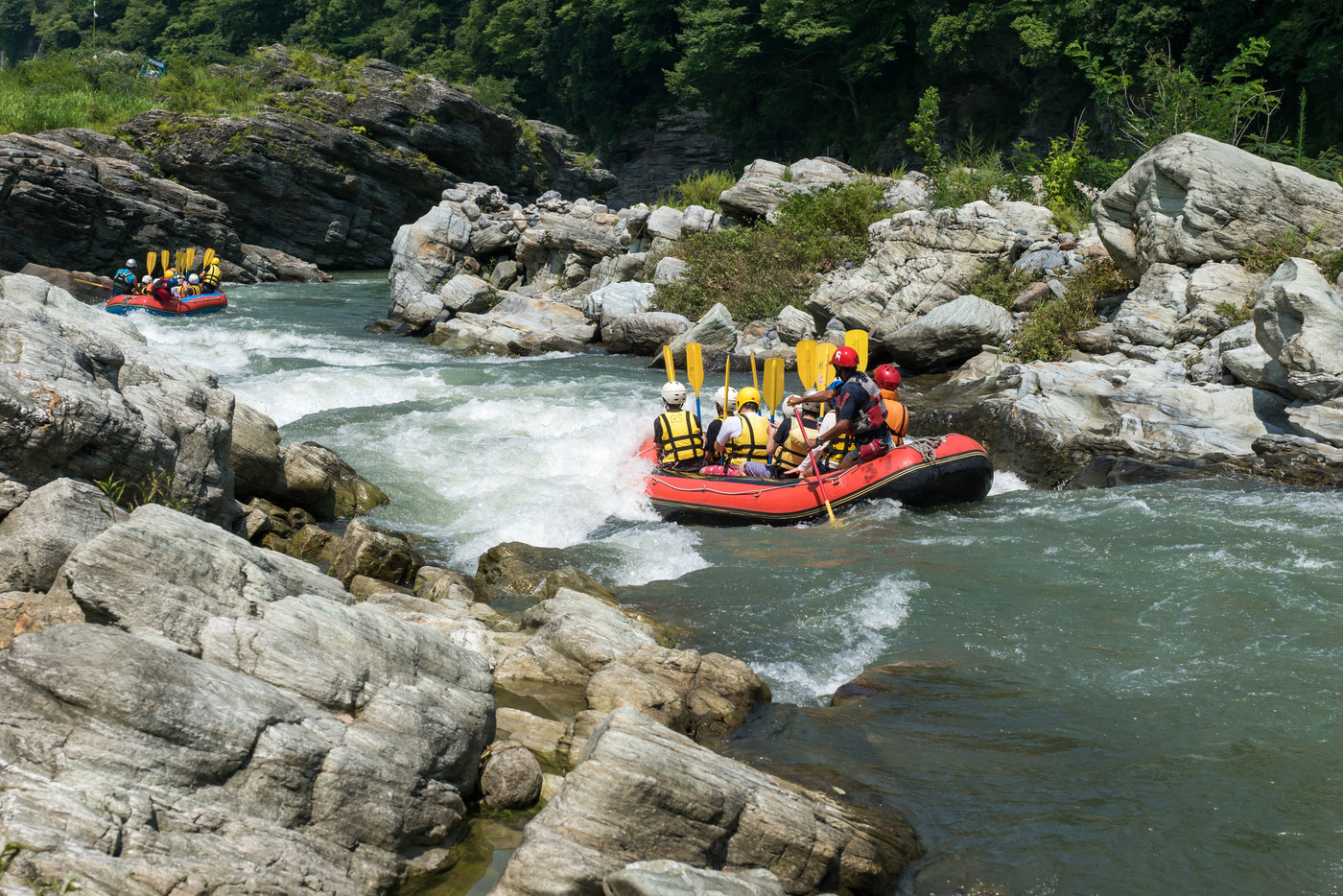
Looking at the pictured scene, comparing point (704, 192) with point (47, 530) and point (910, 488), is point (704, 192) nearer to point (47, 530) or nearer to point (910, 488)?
point (910, 488)

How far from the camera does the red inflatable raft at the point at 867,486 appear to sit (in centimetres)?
800

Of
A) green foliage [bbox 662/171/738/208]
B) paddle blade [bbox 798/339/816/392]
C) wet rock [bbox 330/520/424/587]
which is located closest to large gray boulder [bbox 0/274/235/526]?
wet rock [bbox 330/520/424/587]

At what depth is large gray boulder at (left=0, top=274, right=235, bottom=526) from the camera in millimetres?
4672

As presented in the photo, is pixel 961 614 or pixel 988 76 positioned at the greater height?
pixel 988 76

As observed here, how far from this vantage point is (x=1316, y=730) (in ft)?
14.3

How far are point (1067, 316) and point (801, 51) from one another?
25.9 m

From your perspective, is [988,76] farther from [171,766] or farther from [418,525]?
[171,766]

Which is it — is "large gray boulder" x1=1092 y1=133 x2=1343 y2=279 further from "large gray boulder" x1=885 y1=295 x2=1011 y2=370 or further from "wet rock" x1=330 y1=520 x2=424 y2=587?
"wet rock" x1=330 y1=520 x2=424 y2=587

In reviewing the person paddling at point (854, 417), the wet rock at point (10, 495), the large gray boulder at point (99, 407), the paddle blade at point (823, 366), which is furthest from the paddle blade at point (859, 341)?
the wet rock at point (10, 495)

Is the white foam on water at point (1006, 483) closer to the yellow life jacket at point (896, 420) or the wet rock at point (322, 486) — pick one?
the yellow life jacket at point (896, 420)

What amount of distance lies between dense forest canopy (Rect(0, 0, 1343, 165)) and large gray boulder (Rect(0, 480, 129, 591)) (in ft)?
54.5

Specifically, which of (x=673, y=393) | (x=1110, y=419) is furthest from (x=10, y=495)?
(x=1110, y=419)

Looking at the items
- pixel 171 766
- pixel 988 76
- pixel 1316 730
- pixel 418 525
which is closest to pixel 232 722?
pixel 171 766

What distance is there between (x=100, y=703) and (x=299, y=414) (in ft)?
29.7
